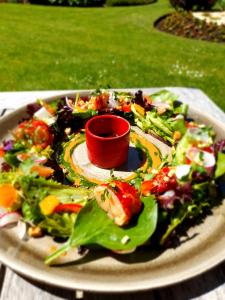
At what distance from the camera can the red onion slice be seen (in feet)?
5.68

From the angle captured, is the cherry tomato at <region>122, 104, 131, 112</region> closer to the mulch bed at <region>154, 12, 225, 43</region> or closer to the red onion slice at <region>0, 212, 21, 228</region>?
the red onion slice at <region>0, 212, 21, 228</region>

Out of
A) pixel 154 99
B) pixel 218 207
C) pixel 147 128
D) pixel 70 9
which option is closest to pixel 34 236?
pixel 218 207

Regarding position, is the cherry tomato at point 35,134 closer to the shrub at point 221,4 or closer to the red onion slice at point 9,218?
the red onion slice at point 9,218

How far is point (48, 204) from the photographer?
1724mm

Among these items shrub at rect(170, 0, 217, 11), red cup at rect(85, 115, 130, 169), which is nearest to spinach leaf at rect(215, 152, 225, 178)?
red cup at rect(85, 115, 130, 169)

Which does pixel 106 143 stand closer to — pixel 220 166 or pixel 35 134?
pixel 35 134

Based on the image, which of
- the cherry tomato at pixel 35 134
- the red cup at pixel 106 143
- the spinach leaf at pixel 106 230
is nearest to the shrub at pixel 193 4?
Result: the red cup at pixel 106 143

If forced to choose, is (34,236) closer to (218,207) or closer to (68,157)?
(68,157)

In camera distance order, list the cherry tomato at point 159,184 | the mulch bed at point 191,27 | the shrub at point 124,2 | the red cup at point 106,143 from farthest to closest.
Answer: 1. the shrub at point 124,2
2. the mulch bed at point 191,27
3. the red cup at point 106,143
4. the cherry tomato at point 159,184

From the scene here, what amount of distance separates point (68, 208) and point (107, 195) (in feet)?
0.62

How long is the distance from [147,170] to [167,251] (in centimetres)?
66

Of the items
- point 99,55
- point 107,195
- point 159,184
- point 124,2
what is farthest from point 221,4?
point 107,195

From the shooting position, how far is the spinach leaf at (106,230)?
1.61m

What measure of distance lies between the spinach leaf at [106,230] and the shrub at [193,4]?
495 inches
